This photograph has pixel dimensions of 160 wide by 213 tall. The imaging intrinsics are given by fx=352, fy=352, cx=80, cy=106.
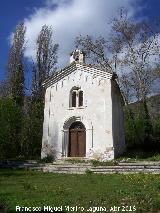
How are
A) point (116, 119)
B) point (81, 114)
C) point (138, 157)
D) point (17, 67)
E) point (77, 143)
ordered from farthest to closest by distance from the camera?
point (17, 67) < point (116, 119) < point (77, 143) < point (81, 114) < point (138, 157)

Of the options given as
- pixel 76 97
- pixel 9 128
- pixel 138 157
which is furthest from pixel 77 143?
pixel 9 128

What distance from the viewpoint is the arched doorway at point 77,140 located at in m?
27.6

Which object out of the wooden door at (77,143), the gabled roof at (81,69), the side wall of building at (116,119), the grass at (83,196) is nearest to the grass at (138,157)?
the side wall of building at (116,119)

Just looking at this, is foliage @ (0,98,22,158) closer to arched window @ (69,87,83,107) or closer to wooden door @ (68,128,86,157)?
arched window @ (69,87,83,107)

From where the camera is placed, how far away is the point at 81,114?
27.7 m

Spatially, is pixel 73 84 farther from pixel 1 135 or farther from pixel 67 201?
pixel 67 201

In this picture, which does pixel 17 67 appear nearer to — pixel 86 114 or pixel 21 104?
pixel 21 104

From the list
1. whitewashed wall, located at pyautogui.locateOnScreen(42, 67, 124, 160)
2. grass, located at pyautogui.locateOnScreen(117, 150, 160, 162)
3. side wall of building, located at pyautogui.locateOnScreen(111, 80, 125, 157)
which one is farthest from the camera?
side wall of building, located at pyautogui.locateOnScreen(111, 80, 125, 157)

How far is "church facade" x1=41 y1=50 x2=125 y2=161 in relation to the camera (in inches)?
1049

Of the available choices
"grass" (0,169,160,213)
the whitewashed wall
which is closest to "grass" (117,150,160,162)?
the whitewashed wall

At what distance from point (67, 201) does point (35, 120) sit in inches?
906

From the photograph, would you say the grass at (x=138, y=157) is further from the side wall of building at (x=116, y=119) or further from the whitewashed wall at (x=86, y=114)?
the whitewashed wall at (x=86, y=114)

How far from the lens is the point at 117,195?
41.6 feet

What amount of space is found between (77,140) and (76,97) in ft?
11.3
